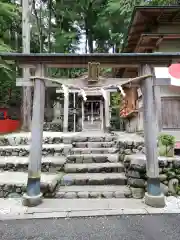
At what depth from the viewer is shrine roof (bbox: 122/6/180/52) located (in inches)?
275

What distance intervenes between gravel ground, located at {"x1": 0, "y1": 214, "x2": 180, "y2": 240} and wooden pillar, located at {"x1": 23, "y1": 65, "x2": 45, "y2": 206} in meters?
0.68

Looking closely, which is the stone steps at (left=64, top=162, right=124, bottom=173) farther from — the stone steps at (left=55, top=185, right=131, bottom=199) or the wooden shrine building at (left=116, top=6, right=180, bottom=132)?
the wooden shrine building at (left=116, top=6, right=180, bottom=132)

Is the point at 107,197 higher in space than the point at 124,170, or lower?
lower

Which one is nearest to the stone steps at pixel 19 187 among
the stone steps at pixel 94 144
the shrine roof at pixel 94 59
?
the stone steps at pixel 94 144

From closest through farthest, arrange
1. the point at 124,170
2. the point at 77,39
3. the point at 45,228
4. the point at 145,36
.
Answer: the point at 45,228, the point at 124,170, the point at 145,36, the point at 77,39

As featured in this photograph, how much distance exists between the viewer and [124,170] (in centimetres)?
579

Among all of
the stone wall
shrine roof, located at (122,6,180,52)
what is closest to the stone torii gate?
the stone wall

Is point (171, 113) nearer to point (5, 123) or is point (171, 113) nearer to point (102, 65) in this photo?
point (102, 65)

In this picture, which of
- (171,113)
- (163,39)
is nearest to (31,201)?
(171,113)

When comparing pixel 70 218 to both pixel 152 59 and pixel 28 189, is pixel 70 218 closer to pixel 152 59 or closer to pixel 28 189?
pixel 28 189

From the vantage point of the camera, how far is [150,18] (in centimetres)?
752

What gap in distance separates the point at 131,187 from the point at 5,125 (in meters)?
9.01

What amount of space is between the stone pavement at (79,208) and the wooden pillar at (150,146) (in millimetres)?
214

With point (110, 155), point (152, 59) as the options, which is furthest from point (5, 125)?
point (152, 59)
